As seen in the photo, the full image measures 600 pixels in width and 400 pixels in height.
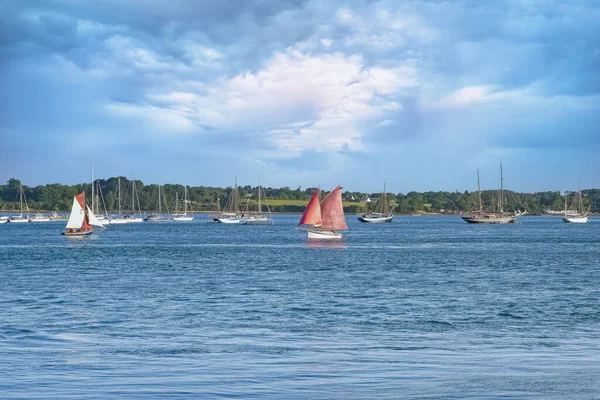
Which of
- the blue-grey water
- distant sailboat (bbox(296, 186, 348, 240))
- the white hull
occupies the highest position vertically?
distant sailboat (bbox(296, 186, 348, 240))

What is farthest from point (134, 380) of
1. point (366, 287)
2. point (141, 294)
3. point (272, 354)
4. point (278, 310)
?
point (366, 287)

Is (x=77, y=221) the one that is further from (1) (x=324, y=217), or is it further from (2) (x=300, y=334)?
(2) (x=300, y=334)

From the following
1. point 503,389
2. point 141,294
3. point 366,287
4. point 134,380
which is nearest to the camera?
point 503,389

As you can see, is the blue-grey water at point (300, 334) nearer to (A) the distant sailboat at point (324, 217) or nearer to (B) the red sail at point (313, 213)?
(A) the distant sailboat at point (324, 217)

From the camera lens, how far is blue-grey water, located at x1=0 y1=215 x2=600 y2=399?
19.1 metres

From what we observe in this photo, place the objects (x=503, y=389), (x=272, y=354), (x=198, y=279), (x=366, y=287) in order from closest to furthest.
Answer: (x=503, y=389), (x=272, y=354), (x=366, y=287), (x=198, y=279)

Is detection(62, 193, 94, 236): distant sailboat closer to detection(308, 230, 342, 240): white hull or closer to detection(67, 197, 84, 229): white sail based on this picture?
detection(67, 197, 84, 229): white sail

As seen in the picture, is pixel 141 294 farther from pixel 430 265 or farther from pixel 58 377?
pixel 430 265

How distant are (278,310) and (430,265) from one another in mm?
35323

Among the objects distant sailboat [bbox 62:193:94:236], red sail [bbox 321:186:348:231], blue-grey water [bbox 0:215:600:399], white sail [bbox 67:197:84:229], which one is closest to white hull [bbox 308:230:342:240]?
red sail [bbox 321:186:348:231]

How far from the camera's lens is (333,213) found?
117 m

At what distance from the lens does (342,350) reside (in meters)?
24.5

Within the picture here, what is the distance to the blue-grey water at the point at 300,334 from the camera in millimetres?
19062

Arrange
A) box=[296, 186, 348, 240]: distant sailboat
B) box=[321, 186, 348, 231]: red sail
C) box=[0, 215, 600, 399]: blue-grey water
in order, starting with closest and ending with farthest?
box=[0, 215, 600, 399]: blue-grey water → box=[321, 186, 348, 231]: red sail → box=[296, 186, 348, 240]: distant sailboat
